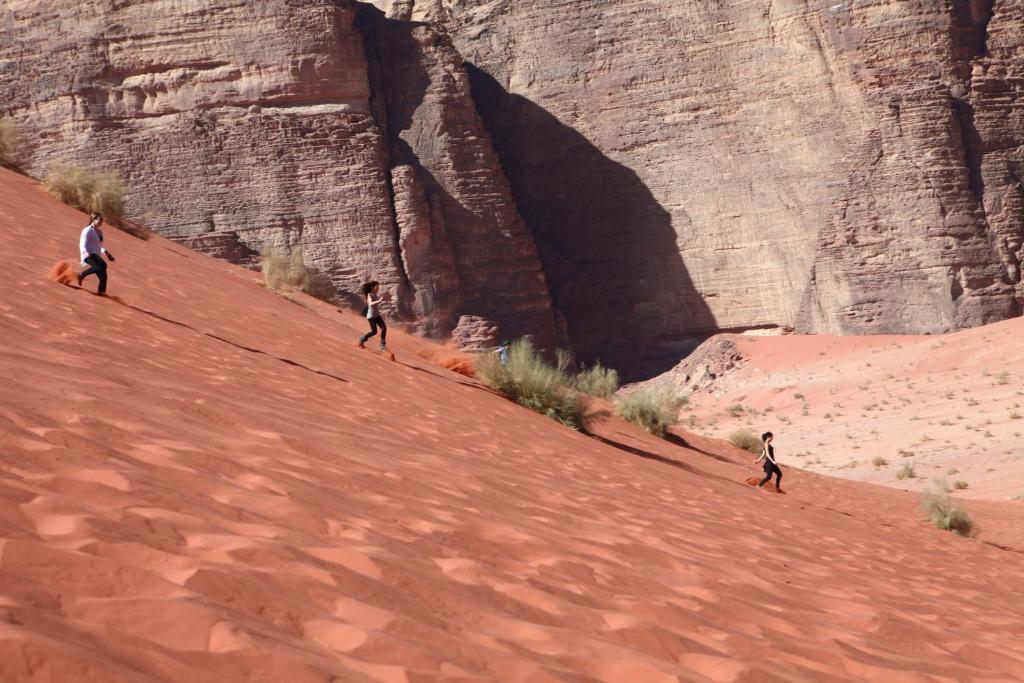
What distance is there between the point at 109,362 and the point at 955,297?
107 ft

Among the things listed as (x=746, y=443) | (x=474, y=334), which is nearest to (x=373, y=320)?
(x=746, y=443)

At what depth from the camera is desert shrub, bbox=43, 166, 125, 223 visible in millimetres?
20359

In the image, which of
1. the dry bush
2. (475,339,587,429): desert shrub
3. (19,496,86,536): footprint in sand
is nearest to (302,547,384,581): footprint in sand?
(19,496,86,536): footprint in sand

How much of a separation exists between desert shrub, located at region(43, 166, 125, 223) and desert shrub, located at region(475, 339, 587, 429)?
30.3ft

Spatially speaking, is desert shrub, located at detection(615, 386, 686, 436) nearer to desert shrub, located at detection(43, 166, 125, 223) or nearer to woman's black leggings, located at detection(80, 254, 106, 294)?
woman's black leggings, located at detection(80, 254, 106, 294)

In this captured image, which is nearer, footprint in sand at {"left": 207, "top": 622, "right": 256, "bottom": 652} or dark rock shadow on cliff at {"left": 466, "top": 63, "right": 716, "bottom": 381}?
footprint in sand at {"left": 207, "top": 622, "right": 256, "bottom": 652}

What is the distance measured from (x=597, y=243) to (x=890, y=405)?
14.7 m

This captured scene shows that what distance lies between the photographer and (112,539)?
304 centimetres

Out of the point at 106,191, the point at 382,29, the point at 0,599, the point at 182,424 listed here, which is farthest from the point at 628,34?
the point at 0,599

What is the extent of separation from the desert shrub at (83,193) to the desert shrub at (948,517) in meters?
14.6

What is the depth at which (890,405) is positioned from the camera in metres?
27.8

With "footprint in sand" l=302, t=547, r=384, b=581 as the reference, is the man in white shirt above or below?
above

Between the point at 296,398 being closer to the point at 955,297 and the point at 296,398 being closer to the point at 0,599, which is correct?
the point at 0,599

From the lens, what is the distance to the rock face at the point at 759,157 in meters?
Result: 35.9
